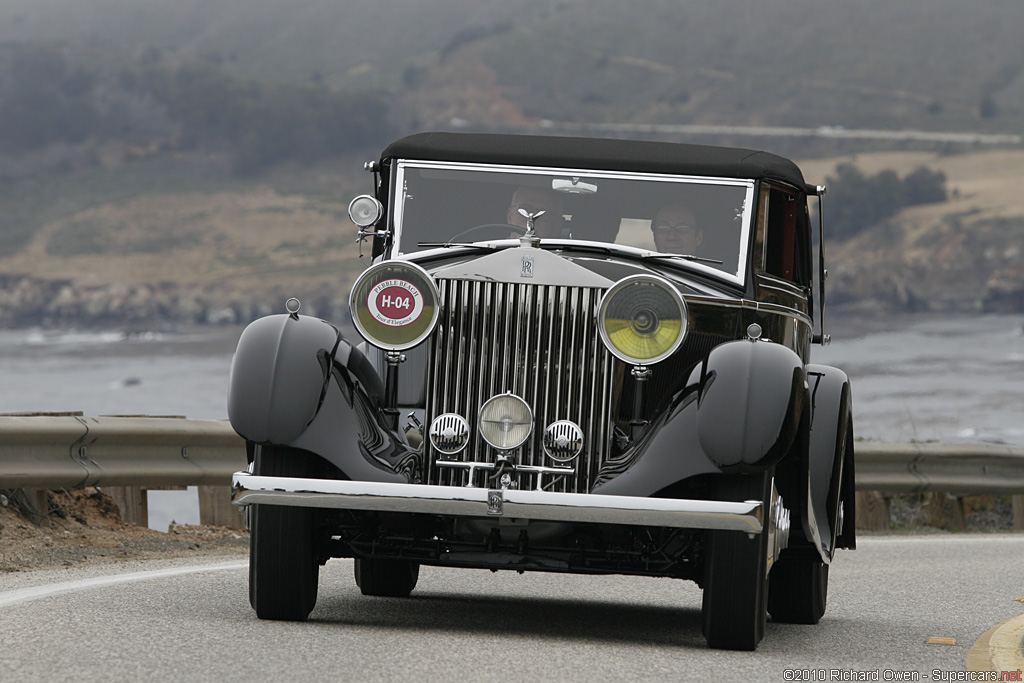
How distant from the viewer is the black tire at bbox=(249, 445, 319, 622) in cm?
607

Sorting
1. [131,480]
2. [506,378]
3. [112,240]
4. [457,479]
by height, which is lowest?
[112,240]

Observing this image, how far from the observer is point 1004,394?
2872 inches

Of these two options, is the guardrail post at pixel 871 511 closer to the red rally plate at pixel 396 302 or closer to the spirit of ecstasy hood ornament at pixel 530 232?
the spirit of ecstasy hood ornament at pixel 530 232

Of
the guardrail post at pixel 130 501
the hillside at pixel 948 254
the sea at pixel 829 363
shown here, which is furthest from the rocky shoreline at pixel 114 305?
the guardrail post at pixel 130 501

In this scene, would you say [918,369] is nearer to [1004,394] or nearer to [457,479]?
[1004,394]

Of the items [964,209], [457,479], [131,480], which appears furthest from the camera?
[964,209]

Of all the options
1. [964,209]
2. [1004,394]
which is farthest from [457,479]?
[964,209]

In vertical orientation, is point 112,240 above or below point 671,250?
below

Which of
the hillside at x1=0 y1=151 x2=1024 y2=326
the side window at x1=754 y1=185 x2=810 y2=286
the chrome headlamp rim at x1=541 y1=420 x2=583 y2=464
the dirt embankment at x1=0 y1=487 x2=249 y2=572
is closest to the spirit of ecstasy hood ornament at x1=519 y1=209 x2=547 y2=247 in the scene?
the chrome headlamp rim at x1=541 y1=420 x2=583 y2=464

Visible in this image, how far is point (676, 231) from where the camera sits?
732 centimetres

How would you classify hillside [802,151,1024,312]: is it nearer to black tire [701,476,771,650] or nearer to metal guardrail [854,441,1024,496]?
metal guardrail [854,441,1024,496]

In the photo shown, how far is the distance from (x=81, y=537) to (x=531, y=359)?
397cm

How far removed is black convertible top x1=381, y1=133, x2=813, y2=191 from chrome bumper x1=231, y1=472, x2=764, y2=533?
88.9 inches

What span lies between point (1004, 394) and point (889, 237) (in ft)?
259
